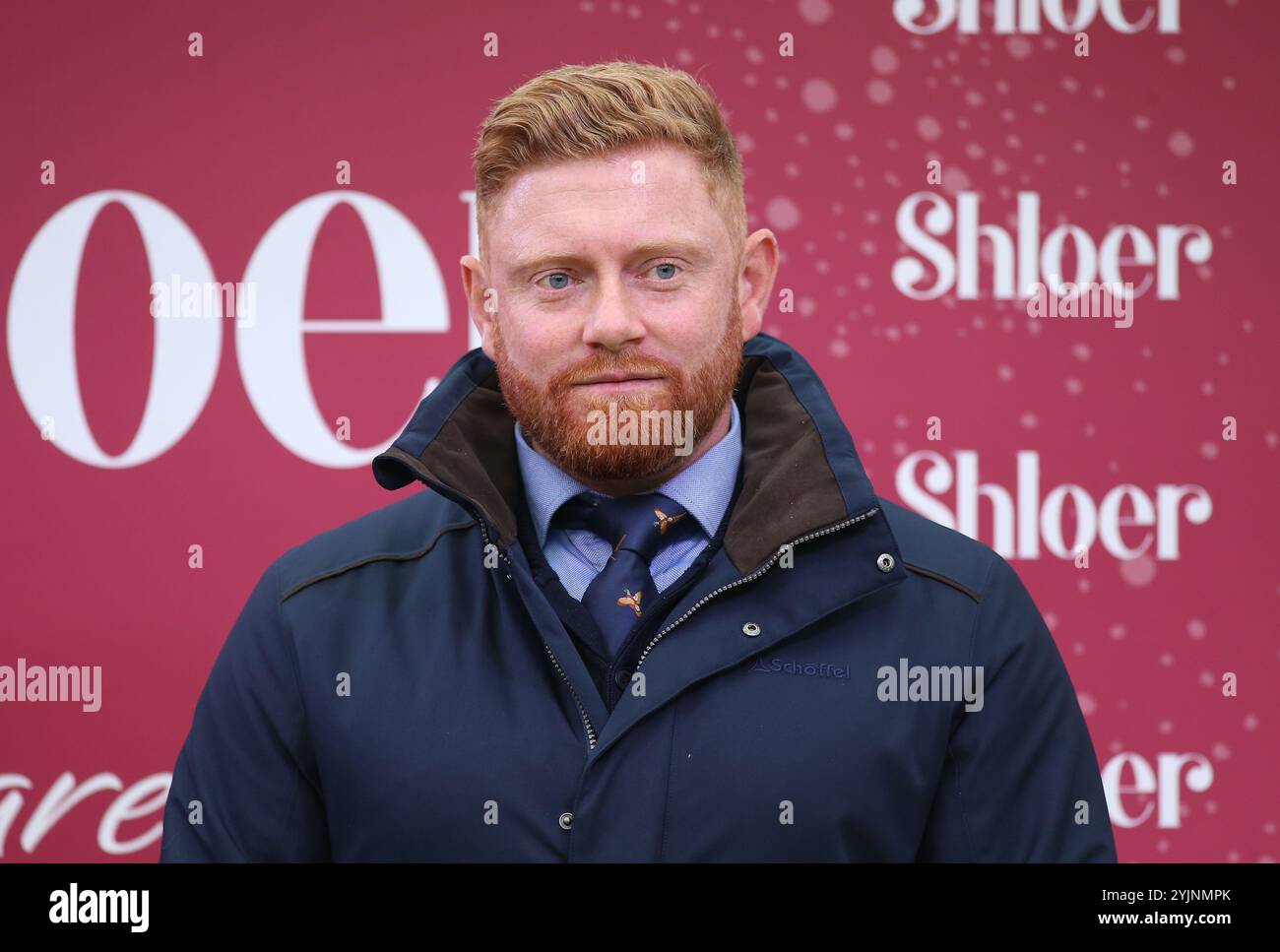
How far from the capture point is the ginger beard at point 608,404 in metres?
1.34

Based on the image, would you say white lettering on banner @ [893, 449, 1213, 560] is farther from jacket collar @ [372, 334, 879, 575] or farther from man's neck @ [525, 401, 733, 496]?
man's neck @ [525, 401, 733, 496]

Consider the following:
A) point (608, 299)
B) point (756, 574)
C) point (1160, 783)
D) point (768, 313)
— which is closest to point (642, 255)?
point (608, 299)

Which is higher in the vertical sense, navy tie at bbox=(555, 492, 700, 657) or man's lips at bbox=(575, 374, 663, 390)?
man's lips at bbox=(575, 374, 663, 390)

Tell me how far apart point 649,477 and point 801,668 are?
26 cm

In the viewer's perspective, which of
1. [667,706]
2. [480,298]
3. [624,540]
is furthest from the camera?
[480,298]

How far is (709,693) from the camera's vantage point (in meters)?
→ 1.29

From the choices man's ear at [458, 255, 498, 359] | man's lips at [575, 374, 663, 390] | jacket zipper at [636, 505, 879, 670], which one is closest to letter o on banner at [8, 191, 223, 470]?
man's ear at [458, 255, 498, 359]

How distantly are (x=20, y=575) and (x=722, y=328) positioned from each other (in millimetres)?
1459

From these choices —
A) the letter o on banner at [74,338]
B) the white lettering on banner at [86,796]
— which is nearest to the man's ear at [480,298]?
the letter o on banner at [74,338]

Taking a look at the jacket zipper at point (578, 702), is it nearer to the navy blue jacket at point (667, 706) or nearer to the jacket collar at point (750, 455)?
the navy blue jacket at point (667, 706)

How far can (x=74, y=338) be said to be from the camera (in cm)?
225

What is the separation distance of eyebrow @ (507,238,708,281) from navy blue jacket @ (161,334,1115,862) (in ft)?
0.63

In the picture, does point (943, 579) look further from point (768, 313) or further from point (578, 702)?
point (768, 313)

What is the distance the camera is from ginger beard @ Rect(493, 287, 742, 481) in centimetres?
134
